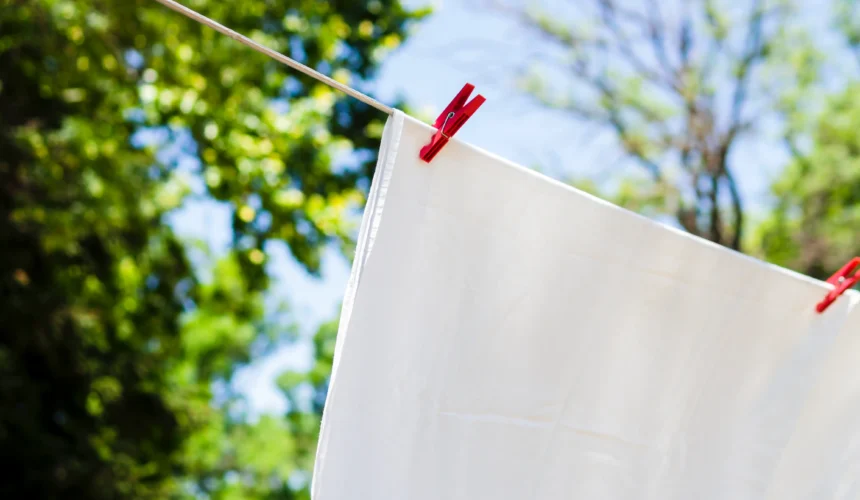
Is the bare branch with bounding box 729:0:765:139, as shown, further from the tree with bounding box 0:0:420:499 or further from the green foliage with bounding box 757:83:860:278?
the tree with bounding box 0:0:420:499

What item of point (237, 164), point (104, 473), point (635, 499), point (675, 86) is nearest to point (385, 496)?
point (635, 499)

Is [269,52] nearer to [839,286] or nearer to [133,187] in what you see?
[839,286]

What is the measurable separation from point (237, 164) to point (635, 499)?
222cm

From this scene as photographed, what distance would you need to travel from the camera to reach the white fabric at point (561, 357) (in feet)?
3.53

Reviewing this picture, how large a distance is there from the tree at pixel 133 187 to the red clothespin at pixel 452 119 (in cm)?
201

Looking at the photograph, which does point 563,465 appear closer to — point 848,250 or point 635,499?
point 635,499

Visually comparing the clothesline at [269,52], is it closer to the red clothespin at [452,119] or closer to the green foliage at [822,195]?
the red clothespin at [452,119]

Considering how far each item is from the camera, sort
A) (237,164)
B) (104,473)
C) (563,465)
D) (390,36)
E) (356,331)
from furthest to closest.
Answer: (104,473) < (390,36) < (237,164) < (563,465) < (356,331)

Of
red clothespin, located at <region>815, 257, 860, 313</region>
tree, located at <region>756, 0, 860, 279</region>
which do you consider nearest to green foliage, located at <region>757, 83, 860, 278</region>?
tree, located at <region>756, 0, 860, 279</region>

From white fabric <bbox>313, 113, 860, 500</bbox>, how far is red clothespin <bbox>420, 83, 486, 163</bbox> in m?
0.02

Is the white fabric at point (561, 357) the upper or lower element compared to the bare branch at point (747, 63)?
lower

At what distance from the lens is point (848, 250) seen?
727cm

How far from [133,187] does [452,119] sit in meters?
3.07

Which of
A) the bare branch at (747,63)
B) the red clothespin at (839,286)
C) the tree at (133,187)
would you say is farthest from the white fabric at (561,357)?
the bare branch at (747,63)
